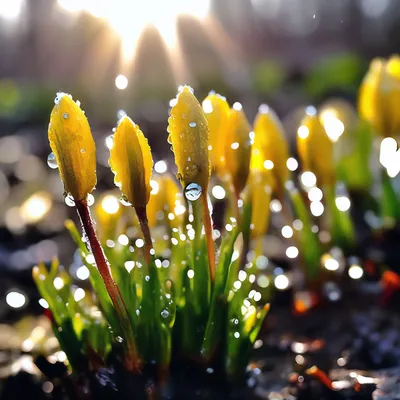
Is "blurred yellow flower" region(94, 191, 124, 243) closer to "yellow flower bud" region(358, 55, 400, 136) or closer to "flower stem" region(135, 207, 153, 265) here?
"flower stem" region(135, 207, 153, 265)

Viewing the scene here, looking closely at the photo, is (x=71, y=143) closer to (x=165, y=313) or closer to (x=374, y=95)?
(x=165, y=313)

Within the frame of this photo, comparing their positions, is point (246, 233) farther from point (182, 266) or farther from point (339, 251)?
point (339, 251)

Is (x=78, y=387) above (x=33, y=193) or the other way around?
the other way around

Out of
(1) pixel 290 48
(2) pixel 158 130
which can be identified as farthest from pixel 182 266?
(1) pixel 290 48

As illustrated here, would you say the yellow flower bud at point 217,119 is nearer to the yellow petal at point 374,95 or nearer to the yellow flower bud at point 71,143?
the yellow flower bud at point 71,143

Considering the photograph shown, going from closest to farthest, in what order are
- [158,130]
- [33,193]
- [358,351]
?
[358,351]
[33,193]
[158,130]
